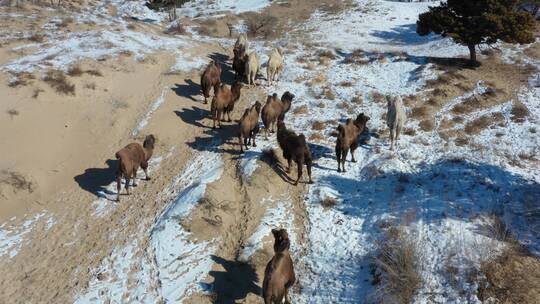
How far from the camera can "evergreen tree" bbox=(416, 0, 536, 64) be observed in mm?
23469

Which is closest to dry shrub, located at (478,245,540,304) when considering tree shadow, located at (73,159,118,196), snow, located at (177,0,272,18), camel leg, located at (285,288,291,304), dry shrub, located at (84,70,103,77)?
camel leg, located at (285,288,291,304)

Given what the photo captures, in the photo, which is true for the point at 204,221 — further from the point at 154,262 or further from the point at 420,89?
the point at 420,89

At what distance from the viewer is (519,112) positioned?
1900cm

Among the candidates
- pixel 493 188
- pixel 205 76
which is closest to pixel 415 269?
pixel 493 188

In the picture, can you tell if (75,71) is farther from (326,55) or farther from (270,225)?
(270,225)

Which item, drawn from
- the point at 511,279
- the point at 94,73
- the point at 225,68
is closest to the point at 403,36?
the point at 225,68

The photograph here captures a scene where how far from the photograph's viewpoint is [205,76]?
20.5 metres

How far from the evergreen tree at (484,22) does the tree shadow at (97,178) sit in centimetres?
1835

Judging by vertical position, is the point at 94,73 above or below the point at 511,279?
above

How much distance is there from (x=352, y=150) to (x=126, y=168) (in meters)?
7.55

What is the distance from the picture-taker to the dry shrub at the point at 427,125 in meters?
18.2

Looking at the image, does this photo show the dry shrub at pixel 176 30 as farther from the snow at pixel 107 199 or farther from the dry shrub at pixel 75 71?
the snow at pixel 107 199

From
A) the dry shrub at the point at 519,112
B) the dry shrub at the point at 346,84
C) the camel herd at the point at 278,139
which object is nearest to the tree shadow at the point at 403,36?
the dry shrub at the point at 346,84

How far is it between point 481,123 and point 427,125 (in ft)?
6.89
